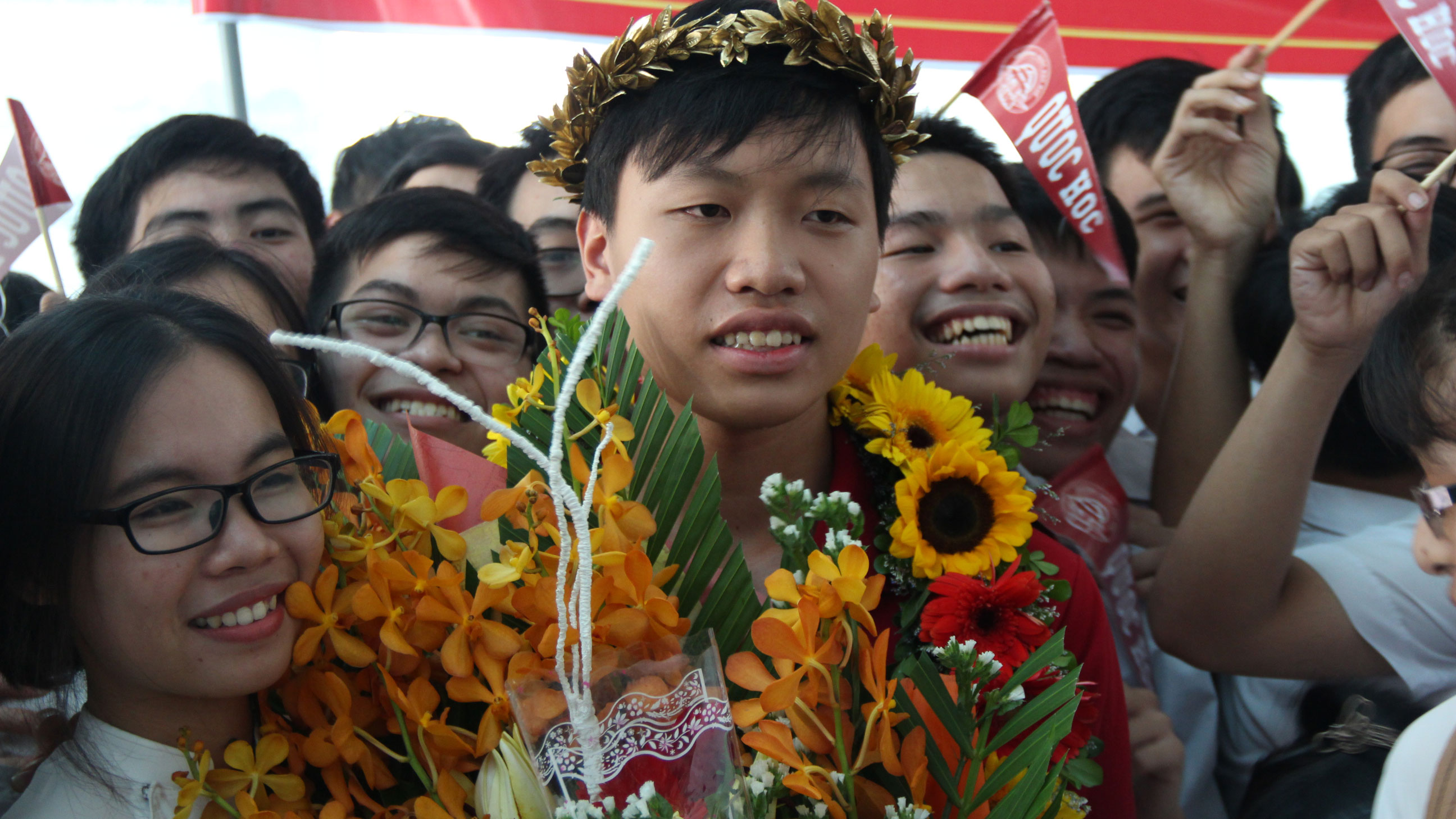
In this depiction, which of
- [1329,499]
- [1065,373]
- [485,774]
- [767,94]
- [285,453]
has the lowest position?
[1329,499]

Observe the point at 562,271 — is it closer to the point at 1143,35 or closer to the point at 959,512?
the point at 959,512

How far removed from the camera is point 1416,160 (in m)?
2.85

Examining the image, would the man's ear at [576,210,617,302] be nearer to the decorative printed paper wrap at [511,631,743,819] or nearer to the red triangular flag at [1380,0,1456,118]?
the decorative printed paper wrap at [511,631,743,819]

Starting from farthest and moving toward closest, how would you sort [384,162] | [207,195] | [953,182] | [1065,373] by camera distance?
[384,162] < [207,195] < [1065,373] < [953,182]

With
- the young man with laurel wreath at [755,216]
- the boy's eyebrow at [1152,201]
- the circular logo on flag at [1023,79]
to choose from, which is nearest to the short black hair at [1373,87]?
the boy's eyebrow at [1152,201]

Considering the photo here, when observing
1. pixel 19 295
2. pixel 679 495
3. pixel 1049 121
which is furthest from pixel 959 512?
pixel 19 295

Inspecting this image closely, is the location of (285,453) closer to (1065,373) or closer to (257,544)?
(257,544)

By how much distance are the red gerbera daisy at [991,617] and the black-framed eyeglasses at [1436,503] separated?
0.59 m

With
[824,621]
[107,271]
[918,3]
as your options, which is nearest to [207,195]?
[107,271]

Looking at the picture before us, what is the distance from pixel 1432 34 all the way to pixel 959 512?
5.41ft

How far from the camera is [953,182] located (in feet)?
7.93

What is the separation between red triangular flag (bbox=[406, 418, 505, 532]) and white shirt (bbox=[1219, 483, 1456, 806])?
5.55 ft

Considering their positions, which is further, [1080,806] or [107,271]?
[107,271]

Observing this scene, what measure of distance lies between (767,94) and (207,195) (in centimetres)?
196
